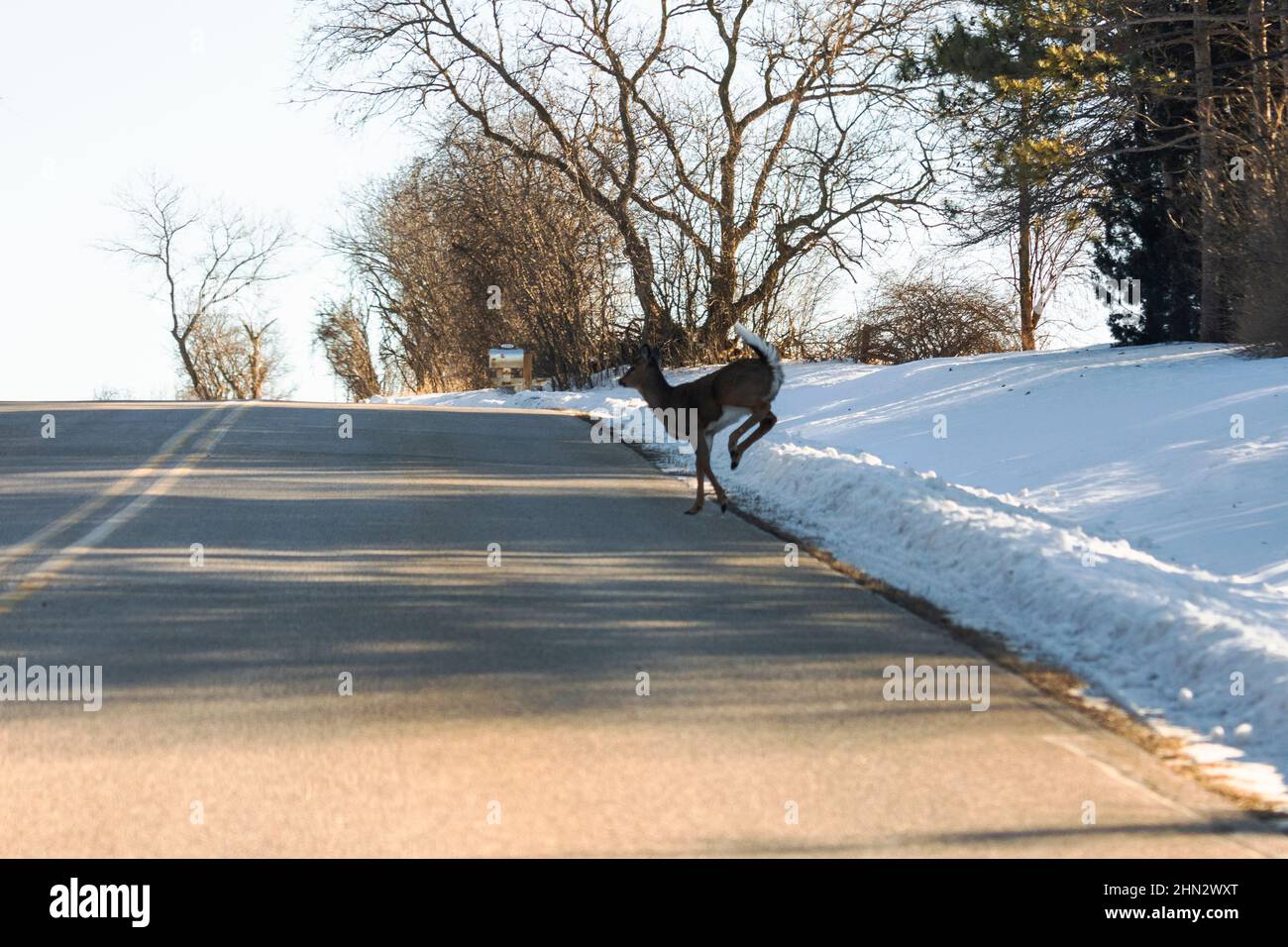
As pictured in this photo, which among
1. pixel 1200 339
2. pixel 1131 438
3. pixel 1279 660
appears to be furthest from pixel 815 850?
pixel 1200 339

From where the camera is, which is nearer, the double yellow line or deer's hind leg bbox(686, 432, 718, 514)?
the double yellow line

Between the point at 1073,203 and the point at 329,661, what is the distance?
975 inches

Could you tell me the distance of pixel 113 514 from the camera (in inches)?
531

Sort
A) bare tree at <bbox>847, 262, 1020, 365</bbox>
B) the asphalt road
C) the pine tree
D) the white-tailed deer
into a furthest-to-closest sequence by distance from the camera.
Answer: bare tree at <bbox>847, 262, 1020, 365</bbox> < the pine tree < the white-tailed deer < the asphalt road

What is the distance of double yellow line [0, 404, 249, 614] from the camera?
10344mm

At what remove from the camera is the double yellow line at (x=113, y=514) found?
10.3 meters

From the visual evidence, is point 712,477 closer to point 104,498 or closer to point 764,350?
point 764,350

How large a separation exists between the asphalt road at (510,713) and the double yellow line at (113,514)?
0.07 meters

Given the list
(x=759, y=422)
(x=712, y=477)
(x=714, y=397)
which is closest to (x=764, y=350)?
(x=714, y=397)

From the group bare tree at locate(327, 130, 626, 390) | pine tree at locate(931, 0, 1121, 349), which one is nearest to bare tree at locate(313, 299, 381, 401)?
bare tree at locate(327, 130, 626, 390)

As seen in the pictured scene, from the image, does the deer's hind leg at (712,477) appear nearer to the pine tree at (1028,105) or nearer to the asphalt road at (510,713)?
the asphalt road at (510,713)

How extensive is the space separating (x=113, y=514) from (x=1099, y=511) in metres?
8.63

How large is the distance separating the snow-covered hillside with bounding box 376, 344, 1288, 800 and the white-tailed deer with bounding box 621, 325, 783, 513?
0.84 m

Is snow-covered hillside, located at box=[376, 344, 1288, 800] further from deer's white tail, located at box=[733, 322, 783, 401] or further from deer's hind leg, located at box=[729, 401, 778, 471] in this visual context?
deer's white tail, located at box=[733, 322, 783, 401]
